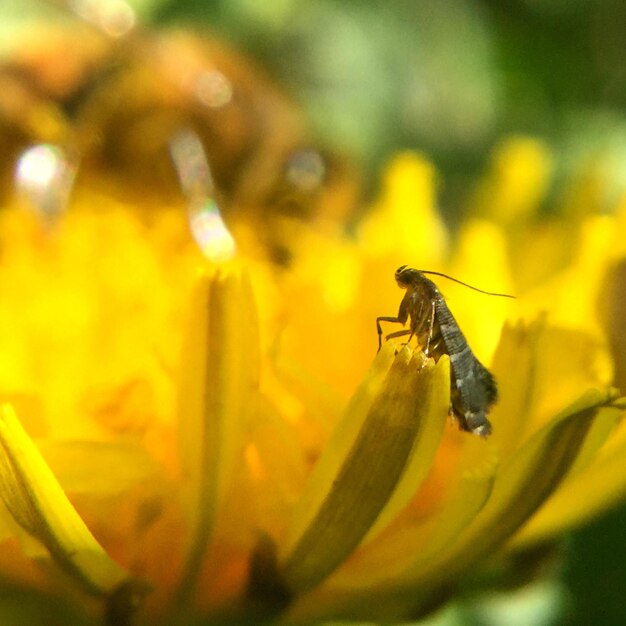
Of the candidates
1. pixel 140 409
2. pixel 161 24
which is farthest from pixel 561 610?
pixel 161 24

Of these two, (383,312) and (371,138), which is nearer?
(383,312)

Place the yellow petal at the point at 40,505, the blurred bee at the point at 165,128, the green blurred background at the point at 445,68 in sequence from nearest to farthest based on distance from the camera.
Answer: the yellow petal at the point at 40,505
the blurred bee at the point at 165,128
the green blurred background at the point at 445,68

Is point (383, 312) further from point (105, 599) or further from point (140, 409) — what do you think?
point (105, 599)

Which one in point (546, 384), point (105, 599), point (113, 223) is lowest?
point (105, 599)

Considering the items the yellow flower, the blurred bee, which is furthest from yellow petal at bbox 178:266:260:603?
the blurred bee

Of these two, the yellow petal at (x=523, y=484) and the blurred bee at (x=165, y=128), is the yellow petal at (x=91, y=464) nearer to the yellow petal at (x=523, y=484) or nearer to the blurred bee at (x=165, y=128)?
the yellow petal at (x=523, y=484)

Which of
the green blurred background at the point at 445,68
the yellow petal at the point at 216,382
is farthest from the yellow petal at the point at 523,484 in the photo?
the green blurred background at the point at 445,68

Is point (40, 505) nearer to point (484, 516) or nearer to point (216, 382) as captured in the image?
point (216, 382)
